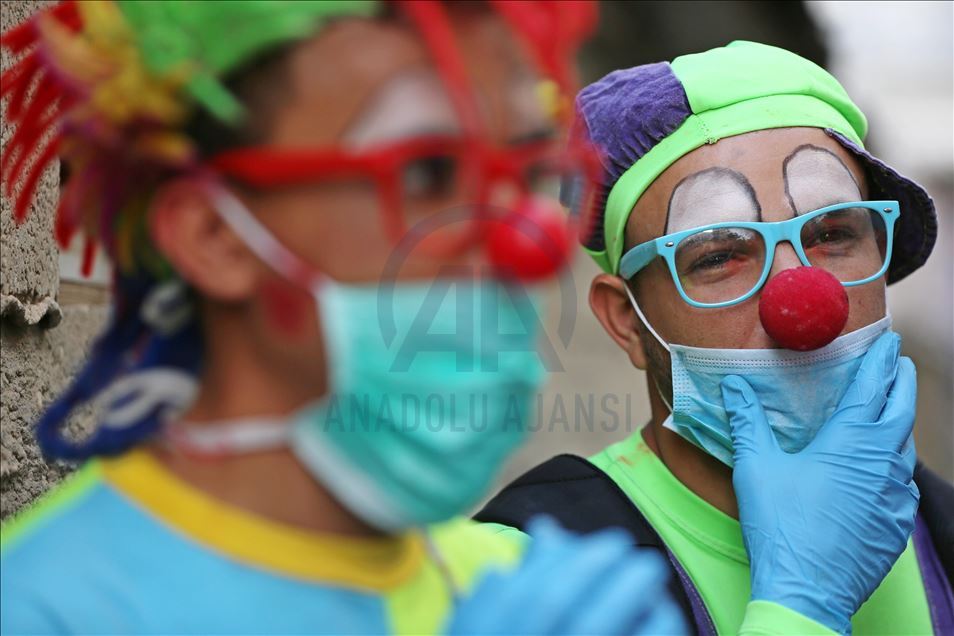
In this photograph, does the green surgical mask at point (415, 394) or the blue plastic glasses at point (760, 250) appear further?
the blue plastic glasses at point (760, 250)

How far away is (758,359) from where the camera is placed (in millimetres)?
2104

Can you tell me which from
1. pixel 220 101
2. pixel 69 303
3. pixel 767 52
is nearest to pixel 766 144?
pixel 767 52

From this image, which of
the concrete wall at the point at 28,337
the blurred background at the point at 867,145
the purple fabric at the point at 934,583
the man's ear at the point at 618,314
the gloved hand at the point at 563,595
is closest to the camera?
the gloved hand at the point at 563,595

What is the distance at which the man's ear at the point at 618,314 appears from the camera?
7.69 ft

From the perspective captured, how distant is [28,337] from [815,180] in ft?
4.55

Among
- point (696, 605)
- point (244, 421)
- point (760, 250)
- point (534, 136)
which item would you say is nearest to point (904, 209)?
point (760, 250)

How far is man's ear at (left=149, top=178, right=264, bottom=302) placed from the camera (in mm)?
1250

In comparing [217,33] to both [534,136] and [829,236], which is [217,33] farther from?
[829,236]

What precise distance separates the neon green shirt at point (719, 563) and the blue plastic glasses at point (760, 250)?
0.37 m

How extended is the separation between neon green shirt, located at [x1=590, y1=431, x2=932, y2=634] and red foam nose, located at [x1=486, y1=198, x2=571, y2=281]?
3.53 ft

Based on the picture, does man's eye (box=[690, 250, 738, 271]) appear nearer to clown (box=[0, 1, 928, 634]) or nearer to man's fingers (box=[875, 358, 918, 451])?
man's fingers (box=[875, 358, 918, 451])

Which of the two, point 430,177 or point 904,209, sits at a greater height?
point 430,177

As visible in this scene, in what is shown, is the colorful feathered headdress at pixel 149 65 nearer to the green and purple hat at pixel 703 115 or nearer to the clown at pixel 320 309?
the clown at pixel 320 309

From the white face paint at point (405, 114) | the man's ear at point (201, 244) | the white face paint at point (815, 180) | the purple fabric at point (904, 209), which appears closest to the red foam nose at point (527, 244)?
the white face paint at point (405, 114)
